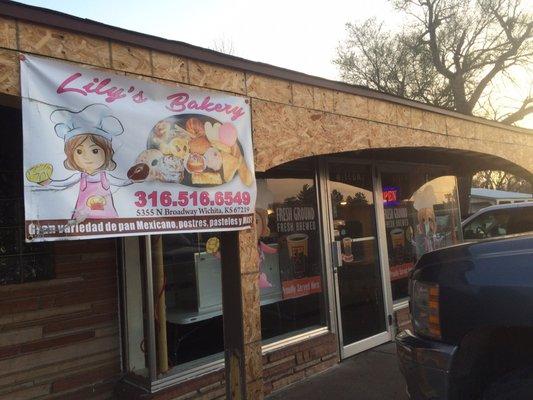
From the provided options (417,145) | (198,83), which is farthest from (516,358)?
(417,145)

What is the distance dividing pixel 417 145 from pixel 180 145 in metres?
3.49

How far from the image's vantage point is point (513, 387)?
8.56 feet

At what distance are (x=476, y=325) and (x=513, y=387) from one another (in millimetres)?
365

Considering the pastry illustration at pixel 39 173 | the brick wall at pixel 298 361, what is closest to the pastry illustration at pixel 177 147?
the pastry illustration at pixel 39 173

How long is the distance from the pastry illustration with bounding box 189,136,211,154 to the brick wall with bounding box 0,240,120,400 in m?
1.69

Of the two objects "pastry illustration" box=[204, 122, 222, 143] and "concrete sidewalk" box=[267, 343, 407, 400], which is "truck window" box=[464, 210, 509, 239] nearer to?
"concrete sidewalk" box=[267, 343, 407, 400]

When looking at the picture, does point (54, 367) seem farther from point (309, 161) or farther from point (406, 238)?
point (406, 238)

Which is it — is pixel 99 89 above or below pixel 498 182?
below

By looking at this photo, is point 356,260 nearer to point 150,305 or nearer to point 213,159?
point 150,305

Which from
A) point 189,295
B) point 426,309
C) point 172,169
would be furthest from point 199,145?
point 189,295

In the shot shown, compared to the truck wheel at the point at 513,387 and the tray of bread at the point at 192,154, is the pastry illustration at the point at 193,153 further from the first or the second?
the truck wheel at the point at 513,387

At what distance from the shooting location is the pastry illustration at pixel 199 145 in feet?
11.6

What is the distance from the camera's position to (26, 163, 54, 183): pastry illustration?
2730 millimetres

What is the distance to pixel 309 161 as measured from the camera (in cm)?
596
